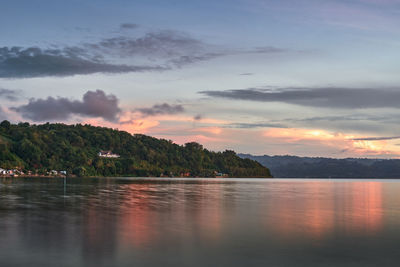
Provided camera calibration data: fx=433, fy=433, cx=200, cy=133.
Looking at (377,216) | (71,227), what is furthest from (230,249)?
(377,216)

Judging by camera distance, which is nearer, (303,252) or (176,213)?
(303,252)

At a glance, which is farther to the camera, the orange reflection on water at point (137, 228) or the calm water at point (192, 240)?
the orange reflection on water at point (137, 228)

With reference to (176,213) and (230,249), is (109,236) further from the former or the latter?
(176,213)

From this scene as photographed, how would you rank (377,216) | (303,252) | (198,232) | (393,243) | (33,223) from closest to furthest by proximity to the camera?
(303,252) < (393,243) < (198,232) < (33,223) < (377,216)

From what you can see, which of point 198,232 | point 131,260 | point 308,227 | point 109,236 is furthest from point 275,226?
point 131,260

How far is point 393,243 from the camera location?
92.7 ft

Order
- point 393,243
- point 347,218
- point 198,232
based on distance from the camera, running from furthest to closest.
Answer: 1. point 347,218
2. point 198,232
3. point 393,243

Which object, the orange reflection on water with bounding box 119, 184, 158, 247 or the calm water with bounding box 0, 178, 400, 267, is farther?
the orange reflection on water with bounding box 119, 184, 158, 247

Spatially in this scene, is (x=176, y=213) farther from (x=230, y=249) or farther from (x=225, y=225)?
(x=230, y=249)

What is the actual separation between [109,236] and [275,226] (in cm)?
1449

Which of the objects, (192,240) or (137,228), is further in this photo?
(137,228)

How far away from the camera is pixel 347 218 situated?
43.4 metres

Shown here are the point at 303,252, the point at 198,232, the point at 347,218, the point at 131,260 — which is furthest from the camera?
the point at 347,218

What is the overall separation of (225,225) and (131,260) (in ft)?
51.1
